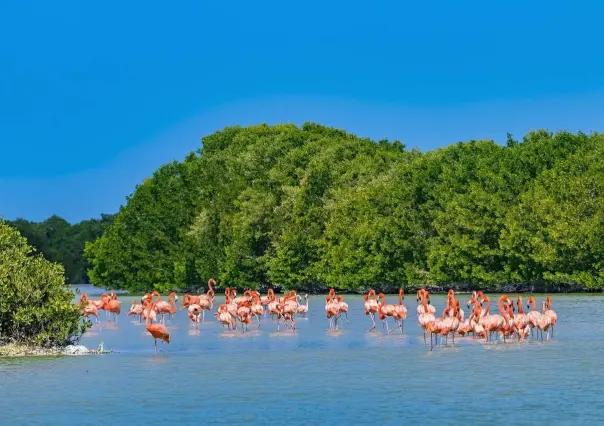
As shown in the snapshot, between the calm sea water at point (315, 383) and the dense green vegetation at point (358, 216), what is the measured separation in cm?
4296

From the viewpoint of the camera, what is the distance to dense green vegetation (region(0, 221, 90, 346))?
32.4 m

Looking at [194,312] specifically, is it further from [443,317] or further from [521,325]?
[521,325]

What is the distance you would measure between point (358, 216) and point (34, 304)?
64553mm

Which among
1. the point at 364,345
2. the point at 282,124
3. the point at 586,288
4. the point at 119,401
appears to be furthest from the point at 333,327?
the point at 282,124

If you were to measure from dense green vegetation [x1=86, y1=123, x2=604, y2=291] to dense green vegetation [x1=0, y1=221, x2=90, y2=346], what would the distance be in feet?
167

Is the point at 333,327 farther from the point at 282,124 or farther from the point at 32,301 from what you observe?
the point at 282,124

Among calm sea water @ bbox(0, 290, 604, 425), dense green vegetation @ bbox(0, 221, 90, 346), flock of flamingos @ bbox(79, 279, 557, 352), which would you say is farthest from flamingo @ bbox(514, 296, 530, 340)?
dense green vegetation @ bbox(0, 221, 90, 346)

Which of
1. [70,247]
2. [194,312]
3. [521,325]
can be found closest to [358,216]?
[194,312]

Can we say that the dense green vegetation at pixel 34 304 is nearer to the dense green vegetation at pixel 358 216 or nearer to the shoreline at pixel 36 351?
the shoreline at pixel 36 351

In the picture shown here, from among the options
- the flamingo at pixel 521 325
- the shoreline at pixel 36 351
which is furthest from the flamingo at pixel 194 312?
the flamingo at pixel 521 325

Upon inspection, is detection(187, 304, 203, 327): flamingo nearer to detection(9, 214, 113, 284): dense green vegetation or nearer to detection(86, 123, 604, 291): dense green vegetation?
detection(86, 123, 604, 291): dense green vegetation

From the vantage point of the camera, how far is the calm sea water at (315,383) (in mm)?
22234

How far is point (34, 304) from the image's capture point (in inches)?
1289

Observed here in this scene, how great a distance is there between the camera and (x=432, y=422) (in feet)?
69.5
